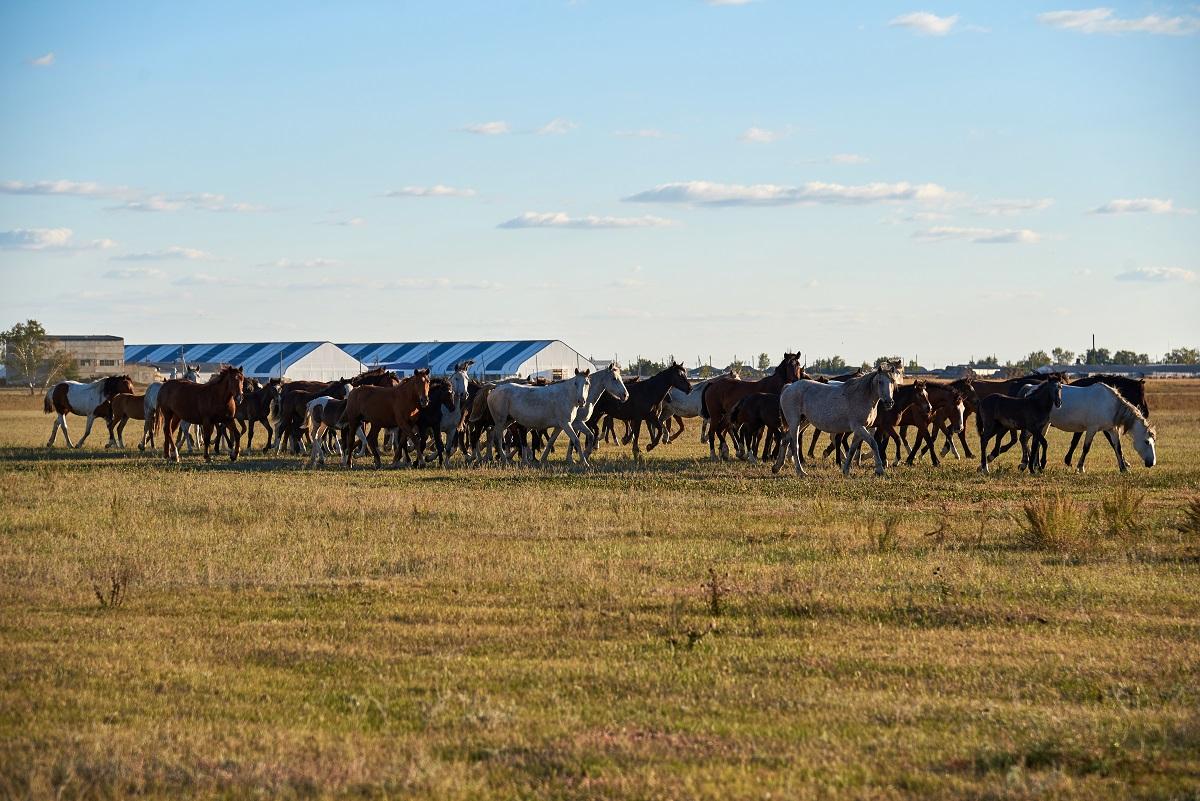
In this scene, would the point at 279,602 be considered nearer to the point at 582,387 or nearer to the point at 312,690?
the point at 312,690

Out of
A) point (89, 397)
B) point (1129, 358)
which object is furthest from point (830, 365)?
point (89, 397)

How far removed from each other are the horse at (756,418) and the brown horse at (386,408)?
6.67 meters

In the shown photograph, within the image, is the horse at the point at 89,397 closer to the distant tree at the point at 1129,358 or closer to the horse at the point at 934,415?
the horse at the point at 934,415

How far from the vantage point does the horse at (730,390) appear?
31250mm

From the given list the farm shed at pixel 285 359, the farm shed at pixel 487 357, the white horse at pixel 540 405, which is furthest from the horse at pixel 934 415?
the farm shed at pixel 285 359

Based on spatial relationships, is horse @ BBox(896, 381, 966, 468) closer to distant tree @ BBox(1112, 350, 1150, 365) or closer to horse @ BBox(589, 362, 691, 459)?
horse @ BBox(589, 362, 691, 459)

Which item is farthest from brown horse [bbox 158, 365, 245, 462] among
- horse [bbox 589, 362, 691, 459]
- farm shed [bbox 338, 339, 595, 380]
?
farm shed [bbox 338, 339, 595, 380]

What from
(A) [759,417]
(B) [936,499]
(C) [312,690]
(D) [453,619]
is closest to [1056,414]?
(A) [759,417]

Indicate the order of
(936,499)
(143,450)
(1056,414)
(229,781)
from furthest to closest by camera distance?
1. (143,450)
2. (1056,414)
3. (936,499)
4. (229,781)

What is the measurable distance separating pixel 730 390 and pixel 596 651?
2215cm

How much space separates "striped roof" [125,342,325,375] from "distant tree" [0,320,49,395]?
9501 millimetres

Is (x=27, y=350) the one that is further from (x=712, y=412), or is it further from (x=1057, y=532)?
(x=1057, y=532)

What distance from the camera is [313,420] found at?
30359 millimetres

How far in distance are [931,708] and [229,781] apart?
427cm
